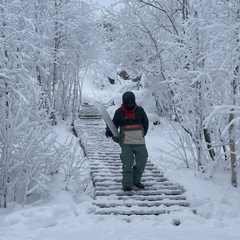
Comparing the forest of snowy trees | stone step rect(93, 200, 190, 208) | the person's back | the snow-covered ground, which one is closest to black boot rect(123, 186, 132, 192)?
the person's back

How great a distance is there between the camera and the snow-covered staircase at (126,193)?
16.6 ft

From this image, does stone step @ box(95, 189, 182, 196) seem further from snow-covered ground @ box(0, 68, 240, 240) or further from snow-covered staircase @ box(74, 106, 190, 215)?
snow-covered ground @ box(0, 68, 240, 240)

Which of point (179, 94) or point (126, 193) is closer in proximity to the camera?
point (126, 193)

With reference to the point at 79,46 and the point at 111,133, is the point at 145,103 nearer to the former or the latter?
the point at 79,46

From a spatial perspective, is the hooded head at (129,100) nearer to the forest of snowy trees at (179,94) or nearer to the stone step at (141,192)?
the forest of snowy trees at (179,94)

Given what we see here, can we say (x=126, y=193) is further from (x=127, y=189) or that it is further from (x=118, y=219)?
(x=118, y=219)

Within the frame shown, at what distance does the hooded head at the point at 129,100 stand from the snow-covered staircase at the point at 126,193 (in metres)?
1.24

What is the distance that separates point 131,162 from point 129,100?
91cm

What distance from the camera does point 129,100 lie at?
18.7ft

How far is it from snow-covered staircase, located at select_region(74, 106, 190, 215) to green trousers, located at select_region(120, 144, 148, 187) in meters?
0.18

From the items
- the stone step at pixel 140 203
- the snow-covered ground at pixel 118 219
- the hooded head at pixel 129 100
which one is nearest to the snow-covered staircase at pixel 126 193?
the stone step at pixel 140 203

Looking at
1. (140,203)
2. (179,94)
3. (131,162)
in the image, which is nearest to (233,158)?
(179,94)

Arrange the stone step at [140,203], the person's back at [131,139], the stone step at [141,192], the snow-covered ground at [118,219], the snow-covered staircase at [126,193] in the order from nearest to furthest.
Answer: the snow-covered ground at [118,219] < the snow-covered staircase at [126,193] < the stone step at [140,203] < the stone step at [141,192] < the person's back at [131,139]

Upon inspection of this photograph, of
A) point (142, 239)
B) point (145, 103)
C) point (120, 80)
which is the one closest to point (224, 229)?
point (142, 239)
